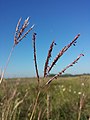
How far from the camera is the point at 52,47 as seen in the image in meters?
1.41

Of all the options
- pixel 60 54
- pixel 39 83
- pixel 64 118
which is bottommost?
pixel 64 118

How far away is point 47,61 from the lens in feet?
4.59

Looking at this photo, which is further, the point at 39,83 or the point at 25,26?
the point at 25,26

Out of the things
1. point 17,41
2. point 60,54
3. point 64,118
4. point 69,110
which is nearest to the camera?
point 60,54

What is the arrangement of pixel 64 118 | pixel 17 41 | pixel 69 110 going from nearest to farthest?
1. pixel 17 41
2. pixel 64 118
3. pixel 69 110

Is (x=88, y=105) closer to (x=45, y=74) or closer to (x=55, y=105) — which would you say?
(x=55, y=105)

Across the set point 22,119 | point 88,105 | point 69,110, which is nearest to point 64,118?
point 69,110

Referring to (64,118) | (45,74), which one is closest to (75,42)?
(45,74)

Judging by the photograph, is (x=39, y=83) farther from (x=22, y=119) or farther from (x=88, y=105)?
(x=88, y=105)

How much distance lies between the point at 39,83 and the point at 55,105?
654cm

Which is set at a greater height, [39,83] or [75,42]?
[75,42]

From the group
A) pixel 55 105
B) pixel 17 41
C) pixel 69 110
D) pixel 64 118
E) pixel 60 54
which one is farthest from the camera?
pixel 55 105

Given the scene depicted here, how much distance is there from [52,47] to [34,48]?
0.27 feet

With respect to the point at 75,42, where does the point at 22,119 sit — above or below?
below
